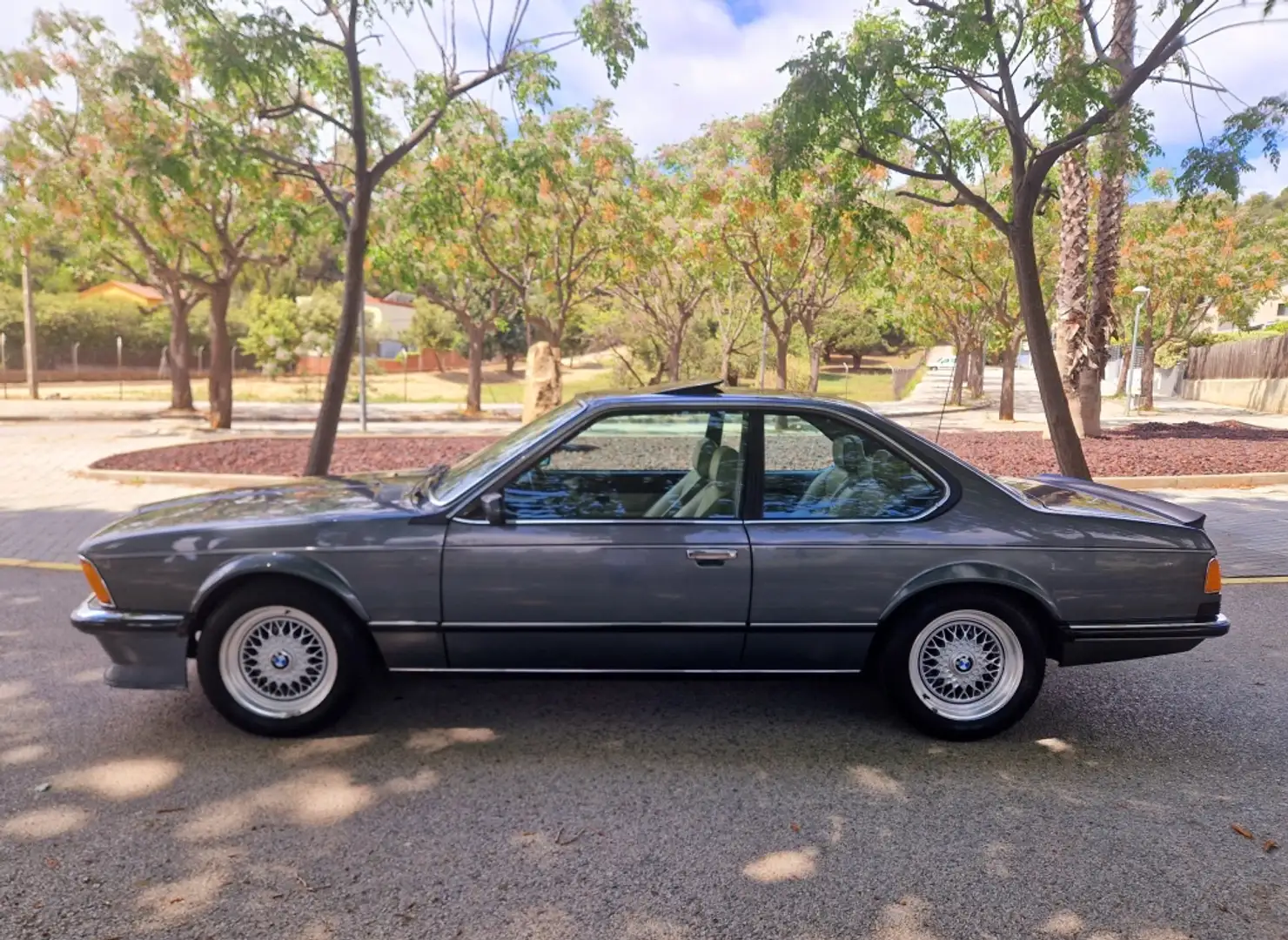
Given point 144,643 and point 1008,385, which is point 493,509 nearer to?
point 144,643

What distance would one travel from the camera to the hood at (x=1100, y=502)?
3992 mm

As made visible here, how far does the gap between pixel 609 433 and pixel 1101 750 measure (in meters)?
2.49

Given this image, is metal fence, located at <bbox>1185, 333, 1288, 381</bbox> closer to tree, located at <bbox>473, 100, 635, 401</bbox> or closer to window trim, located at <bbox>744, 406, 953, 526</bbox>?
tree, located at <bbox>473, 100, 635, 401</bbox>

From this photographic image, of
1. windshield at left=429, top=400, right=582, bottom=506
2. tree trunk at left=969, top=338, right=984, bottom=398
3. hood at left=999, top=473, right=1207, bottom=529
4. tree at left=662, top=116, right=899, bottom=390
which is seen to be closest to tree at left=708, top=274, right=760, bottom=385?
tree at left=662, top=116, right=899, bottom=390

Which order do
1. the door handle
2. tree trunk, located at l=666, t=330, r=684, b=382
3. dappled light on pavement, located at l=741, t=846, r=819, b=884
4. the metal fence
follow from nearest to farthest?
dappled light on pavement, located at l=741, t=846, r=819, b=884 < the door handle < the metal fence < tree trunk, located at l=666, t=330, r=684, b=382

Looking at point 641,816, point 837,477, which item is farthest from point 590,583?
point 837,477

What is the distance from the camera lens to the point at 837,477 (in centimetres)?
402

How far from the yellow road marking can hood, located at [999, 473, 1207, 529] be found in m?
6.57

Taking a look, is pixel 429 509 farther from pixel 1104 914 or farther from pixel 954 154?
pixel 954 154

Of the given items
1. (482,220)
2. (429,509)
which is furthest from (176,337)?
(429,509)

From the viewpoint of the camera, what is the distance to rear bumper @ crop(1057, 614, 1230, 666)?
386 centimetres

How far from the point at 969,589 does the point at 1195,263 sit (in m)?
27.4

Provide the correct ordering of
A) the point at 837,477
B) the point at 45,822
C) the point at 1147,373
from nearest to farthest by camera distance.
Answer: the point at 45,822
the point at 837,477
the point at 1147,373

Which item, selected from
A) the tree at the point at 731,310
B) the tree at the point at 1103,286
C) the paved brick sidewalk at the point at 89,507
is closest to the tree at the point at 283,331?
the tree at the point at 731,310
